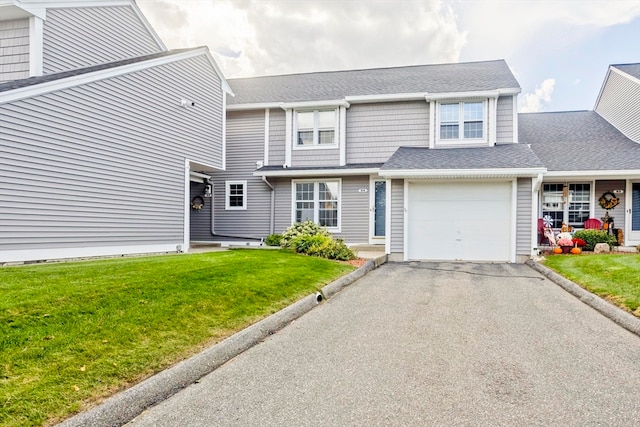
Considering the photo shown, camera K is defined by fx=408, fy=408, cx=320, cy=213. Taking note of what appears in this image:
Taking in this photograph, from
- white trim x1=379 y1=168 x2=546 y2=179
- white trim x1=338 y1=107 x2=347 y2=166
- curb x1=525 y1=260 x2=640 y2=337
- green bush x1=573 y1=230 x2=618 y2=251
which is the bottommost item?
curb x1=525 y1=260 x2=640 y2=337

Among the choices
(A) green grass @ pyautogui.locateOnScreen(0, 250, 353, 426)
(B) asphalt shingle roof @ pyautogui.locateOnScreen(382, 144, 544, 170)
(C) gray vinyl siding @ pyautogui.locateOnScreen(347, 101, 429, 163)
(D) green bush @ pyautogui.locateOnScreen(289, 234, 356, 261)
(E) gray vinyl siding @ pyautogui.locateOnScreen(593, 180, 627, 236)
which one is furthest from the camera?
(C) gray vinyl siding @ pyautogui.locateOnScreen(347, 101, 429, 163)

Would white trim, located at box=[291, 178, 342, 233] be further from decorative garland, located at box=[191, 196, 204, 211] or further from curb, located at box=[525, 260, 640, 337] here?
curb, located at box=[525, 260, 640, 337]

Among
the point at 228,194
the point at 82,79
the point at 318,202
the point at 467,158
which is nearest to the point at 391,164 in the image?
the point at 467,158

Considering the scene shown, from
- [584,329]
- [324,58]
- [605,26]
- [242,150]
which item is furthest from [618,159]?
[324,58]

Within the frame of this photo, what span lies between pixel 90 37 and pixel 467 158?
1148 centimetres

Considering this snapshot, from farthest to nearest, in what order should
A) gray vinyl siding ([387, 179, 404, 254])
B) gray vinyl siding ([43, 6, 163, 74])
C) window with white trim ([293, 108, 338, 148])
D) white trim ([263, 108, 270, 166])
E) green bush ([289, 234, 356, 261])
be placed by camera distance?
white trim ([263, 108, 270, 166]) < window with white trim ([293, 108, 338, 148]) < gray vinyl siding ([387, 179, 404, 254]) < green bush ([289, 234, 356, 261]) < gray vinyl siding ([43, 6, 163, 74])

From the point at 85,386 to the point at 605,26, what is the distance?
21971mm

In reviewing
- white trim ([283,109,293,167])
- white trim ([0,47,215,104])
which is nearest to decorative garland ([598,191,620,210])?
white trim ([283,109,293,167])

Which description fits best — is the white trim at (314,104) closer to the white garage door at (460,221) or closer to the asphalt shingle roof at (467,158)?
the asphalt shingle roof at (467,158)

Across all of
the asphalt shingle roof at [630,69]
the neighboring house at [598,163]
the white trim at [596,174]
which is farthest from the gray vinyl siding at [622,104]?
the white trim at [596,174]

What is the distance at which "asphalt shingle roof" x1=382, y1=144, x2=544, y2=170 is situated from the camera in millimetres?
11906

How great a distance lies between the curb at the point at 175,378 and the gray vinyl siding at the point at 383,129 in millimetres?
9943

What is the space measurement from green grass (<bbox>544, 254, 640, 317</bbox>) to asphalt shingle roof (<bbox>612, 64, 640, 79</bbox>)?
33.8 feet

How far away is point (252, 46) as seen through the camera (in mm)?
21891
